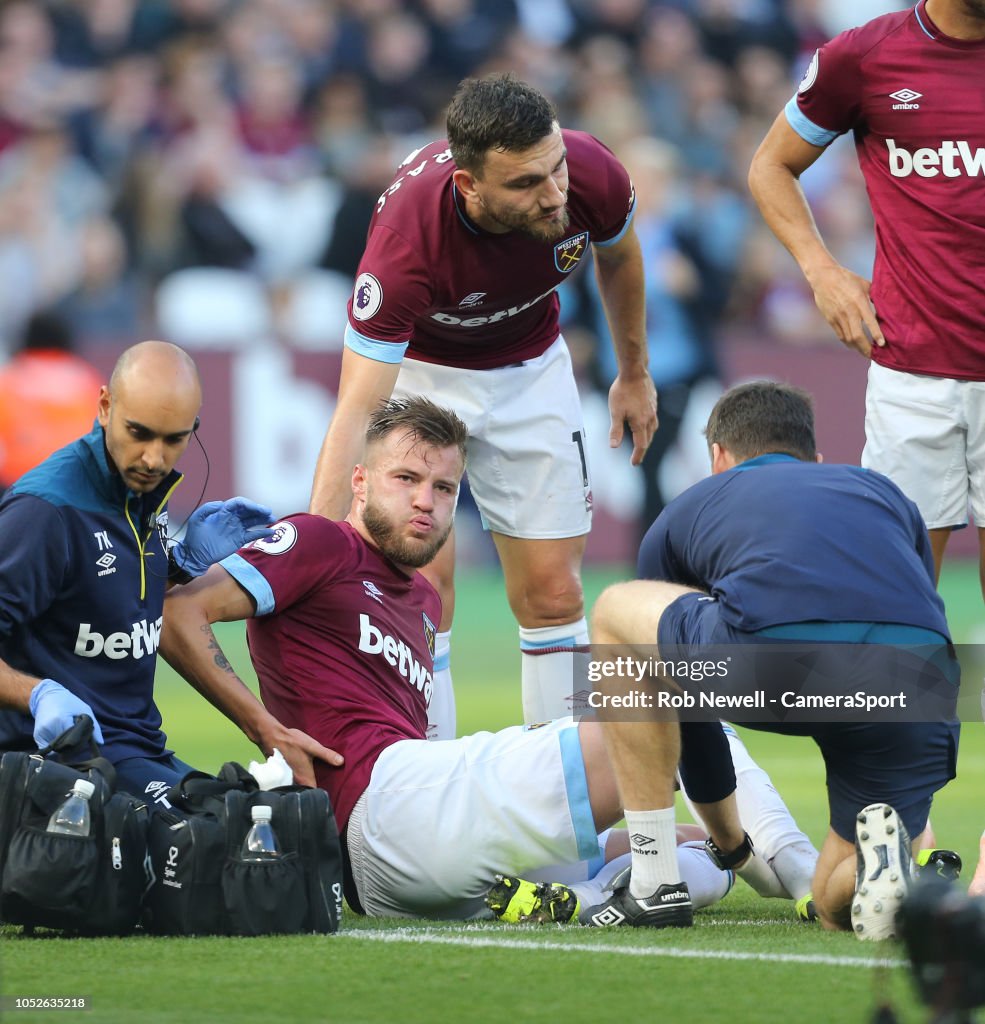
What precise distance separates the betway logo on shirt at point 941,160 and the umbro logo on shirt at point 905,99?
0.34 ft

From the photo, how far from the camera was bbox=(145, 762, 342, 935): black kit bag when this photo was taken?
4.01 meters

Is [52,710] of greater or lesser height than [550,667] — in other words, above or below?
above

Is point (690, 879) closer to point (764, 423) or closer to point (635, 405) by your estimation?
point (764, 423)

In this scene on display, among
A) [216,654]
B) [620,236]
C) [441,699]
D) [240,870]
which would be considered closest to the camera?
[240,870]

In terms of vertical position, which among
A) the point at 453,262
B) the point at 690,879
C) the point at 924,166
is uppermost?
the point at 924,166

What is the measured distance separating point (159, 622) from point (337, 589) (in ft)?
1.55

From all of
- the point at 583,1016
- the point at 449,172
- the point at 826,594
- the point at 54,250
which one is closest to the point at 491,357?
the point at 449,172

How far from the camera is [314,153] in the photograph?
15.0 m

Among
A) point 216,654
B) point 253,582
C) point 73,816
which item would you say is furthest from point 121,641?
point 73,816

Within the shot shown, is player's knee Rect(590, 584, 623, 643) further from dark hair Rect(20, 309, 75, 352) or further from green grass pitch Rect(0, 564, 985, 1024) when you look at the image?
dark hair Rect(20, 309, 75, 352)

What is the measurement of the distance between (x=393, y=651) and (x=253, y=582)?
449 mm

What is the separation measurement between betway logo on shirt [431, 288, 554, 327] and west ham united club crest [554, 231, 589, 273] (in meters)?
0.15

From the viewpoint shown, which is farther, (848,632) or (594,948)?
(848,632)

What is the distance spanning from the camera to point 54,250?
544 inches
